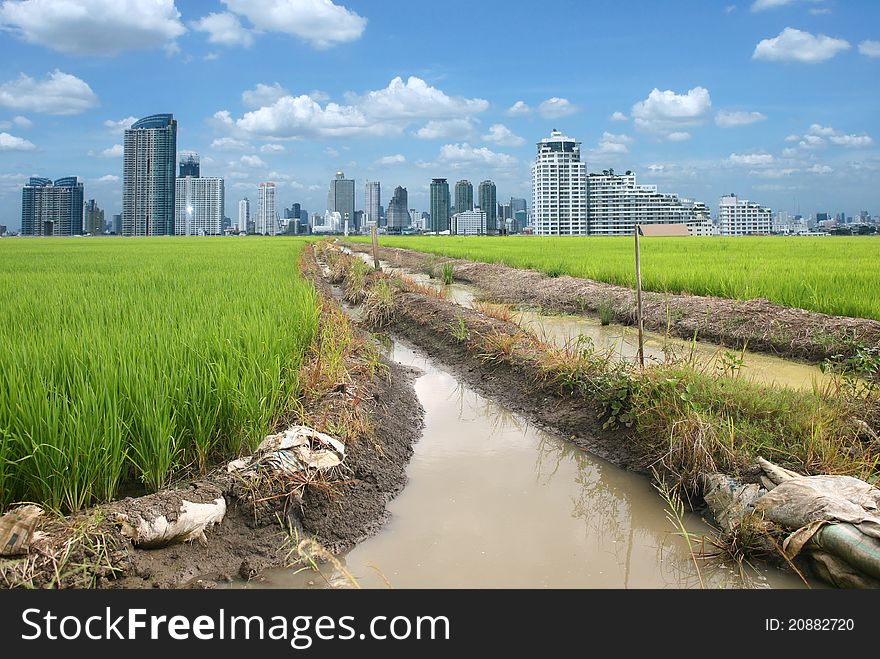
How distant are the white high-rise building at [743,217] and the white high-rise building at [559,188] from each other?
1960cm

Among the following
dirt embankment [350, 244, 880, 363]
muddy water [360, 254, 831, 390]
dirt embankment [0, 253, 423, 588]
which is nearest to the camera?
dirt embankment [0, 253, 423, 588]

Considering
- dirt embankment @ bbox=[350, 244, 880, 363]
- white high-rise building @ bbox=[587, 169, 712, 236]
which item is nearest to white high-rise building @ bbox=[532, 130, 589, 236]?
white high-rise building @ bbox=[587, 169, 712, 236]

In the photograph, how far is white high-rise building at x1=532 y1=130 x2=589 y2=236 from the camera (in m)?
74.4

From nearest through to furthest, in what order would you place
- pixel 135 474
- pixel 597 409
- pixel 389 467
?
pixel 135 474
pixel 389 467
pixel 597 409

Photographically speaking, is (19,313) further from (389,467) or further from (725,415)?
(725,415)

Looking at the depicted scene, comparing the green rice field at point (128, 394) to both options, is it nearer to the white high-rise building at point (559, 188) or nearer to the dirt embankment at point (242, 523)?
the dirt embankment at point (242, 523)

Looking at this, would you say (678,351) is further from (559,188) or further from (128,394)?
(559,188)

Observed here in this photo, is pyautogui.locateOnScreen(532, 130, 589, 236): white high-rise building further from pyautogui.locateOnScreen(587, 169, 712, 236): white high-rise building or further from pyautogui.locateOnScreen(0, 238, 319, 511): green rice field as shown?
pyautogui.locateOnScreen(0, 238, 319, 511): green rice field

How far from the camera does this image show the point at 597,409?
4672 mm

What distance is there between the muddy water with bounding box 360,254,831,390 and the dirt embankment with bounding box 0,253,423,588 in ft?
7.49

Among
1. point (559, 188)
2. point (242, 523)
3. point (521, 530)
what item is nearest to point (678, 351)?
point (521, 530)
